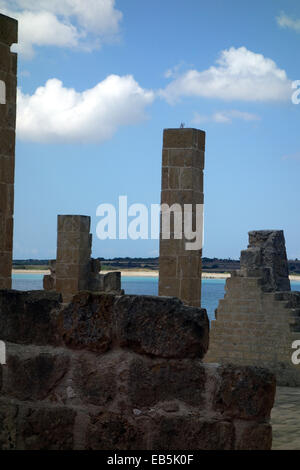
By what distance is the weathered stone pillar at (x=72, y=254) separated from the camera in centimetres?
1477

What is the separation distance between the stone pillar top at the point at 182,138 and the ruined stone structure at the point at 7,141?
359 cm

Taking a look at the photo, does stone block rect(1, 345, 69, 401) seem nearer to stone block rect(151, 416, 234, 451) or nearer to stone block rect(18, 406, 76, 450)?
stone block rect(18, 406, 76, 450)

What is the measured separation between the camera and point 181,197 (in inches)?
404

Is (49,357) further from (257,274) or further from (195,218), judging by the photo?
(257,274)

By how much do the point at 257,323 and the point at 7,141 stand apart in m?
7.10

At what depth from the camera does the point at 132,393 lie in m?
2.84

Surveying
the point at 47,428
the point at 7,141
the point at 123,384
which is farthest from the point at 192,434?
the point at 7,141

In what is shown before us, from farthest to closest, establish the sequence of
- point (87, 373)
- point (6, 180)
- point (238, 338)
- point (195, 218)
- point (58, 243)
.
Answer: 1. point (58, 243)
2. point (238, 338)
3. point (195, 218)
4. point (6, 180)
5. point (87, 373)

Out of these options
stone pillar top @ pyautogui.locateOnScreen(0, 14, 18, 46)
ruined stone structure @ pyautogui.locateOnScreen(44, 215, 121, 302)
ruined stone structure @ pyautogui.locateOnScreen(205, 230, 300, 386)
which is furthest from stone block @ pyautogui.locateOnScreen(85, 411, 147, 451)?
ruined stone structure @ pyautogui.locateOnScreen(44, 215, 121, 302)

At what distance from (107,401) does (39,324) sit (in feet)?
1.53

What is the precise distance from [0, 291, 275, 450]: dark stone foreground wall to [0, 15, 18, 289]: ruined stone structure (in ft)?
12.1

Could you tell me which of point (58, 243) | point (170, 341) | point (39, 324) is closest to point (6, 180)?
point (39, 324)

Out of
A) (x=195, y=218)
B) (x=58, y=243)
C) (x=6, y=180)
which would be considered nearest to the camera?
(x=6, y=180)

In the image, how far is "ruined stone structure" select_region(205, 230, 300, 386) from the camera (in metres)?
12.3
